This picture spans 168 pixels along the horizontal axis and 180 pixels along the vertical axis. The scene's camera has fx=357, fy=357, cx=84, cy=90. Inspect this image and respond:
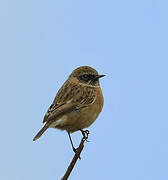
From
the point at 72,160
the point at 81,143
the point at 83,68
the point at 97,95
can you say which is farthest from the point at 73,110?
the point at 72,160

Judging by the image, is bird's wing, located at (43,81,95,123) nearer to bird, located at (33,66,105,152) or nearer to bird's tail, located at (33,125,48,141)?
bird, located at (33,66,105,152)

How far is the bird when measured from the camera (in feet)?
22.9

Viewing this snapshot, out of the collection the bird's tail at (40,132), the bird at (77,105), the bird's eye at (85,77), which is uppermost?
the bird's eye at (85,77)

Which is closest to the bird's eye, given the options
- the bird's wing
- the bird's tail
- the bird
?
the bird

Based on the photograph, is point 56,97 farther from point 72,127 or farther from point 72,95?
point 72,127

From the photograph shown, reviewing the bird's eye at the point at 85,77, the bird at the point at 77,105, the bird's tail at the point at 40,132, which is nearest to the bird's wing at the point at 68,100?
the bird at the point at 77,105

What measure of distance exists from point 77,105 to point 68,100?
0.22 metres

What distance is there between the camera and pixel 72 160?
343 centimetres

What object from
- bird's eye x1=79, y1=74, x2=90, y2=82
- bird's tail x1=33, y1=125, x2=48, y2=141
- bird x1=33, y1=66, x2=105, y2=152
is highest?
bird's eye x1=79, y1=74, x2=90, y2=82

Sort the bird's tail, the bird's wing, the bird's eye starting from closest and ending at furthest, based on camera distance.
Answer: the bird's tail → the bird's wing → the bird's eye

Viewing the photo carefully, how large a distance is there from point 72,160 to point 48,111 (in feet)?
12.4

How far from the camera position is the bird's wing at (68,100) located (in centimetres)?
696

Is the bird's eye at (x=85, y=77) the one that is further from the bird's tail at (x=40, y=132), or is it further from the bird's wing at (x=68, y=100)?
the bird's tail at (x=40, y=132)

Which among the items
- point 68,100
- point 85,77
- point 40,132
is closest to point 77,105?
point 68,100
